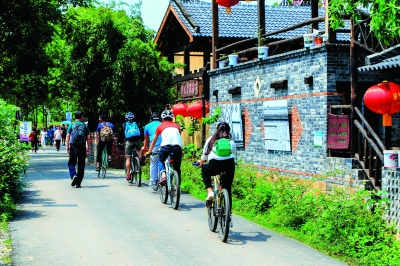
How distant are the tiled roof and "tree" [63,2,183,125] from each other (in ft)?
7.19

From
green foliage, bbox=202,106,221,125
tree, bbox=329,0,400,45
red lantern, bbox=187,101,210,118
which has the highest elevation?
tree, bbox=329,0,400,45

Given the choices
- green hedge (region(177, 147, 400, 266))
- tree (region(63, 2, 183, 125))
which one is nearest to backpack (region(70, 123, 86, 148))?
green hedge (region(177, 147, 400, 266))

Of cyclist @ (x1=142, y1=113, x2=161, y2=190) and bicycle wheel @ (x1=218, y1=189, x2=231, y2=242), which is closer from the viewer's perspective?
bicycle wheel @ (x1=218, y1=189, x2=231, y2=242)

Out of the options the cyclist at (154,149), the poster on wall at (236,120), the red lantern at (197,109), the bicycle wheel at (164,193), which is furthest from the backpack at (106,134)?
the bicycle wheel at (164,193)

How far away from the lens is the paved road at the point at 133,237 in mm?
8391

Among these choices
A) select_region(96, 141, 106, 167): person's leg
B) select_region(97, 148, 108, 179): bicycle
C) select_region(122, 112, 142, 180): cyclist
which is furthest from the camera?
select_region(97, 148, 108, 179): bicycle

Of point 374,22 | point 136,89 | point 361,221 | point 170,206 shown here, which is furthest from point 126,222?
point 136,89

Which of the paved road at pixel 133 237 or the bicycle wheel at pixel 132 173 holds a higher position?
the bicycle wheel at pixel 132 173

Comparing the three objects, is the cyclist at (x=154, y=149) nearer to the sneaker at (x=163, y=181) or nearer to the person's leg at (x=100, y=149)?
the sneaker at (x=163, y=181)

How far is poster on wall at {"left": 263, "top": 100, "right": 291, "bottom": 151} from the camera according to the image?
15.7m

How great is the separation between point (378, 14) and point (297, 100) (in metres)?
6.06

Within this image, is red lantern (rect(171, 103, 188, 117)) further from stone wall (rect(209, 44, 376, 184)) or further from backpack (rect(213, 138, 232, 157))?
backpack (rect(213, 138, 232, 157))

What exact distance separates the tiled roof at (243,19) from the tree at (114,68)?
2192 millimetres

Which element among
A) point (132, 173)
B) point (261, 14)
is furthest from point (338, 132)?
point (132, 173)
